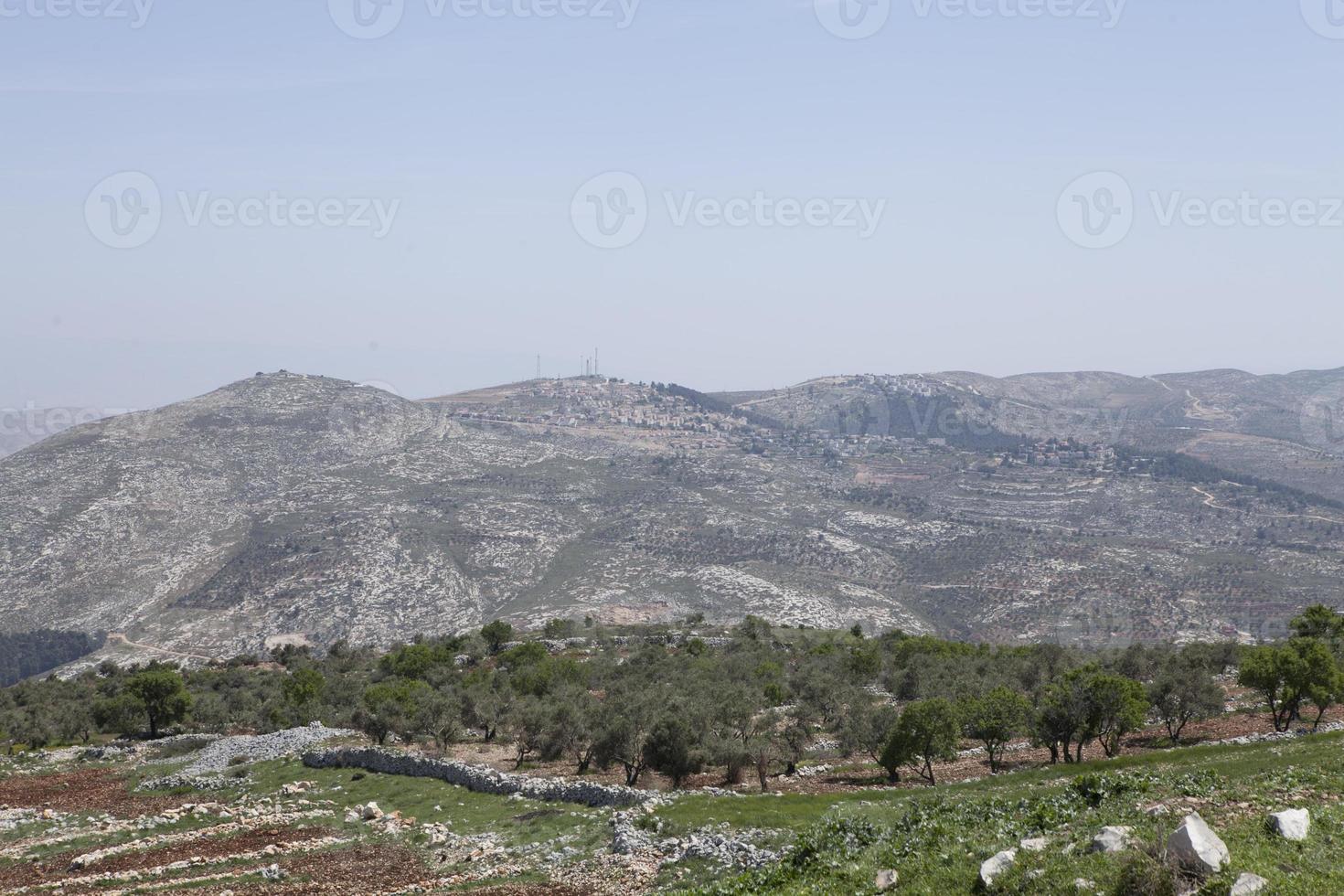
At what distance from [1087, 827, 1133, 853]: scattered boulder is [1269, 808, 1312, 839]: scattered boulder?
2.19m

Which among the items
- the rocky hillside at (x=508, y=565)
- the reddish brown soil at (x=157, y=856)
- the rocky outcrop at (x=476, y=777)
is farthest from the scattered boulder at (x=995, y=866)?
the rocky hillside at (x=508, y=565)

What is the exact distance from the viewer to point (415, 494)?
19375 centimetres

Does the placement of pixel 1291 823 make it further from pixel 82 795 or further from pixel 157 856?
pixel 82 795

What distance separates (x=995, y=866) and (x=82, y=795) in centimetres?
4853

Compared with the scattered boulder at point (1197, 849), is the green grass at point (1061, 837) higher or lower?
lower

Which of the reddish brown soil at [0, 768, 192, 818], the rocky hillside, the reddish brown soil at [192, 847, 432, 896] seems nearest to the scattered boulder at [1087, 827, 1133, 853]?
the reddish brown soil at [192, 847, 432, 896]

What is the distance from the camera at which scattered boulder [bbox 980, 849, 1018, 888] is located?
15.8 metres

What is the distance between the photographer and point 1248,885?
13.2m

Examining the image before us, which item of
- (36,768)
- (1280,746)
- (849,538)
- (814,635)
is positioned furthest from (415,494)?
(1280,746)

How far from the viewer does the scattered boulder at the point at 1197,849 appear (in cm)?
1374

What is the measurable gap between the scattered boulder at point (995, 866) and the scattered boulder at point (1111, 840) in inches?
51.7

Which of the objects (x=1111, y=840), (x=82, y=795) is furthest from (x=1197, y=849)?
(x=82, y=795)

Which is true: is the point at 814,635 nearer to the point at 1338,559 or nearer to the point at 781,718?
the point at 781,718

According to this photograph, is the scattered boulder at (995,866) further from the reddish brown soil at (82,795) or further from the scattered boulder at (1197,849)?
the reddish brown soil at (82,795)
